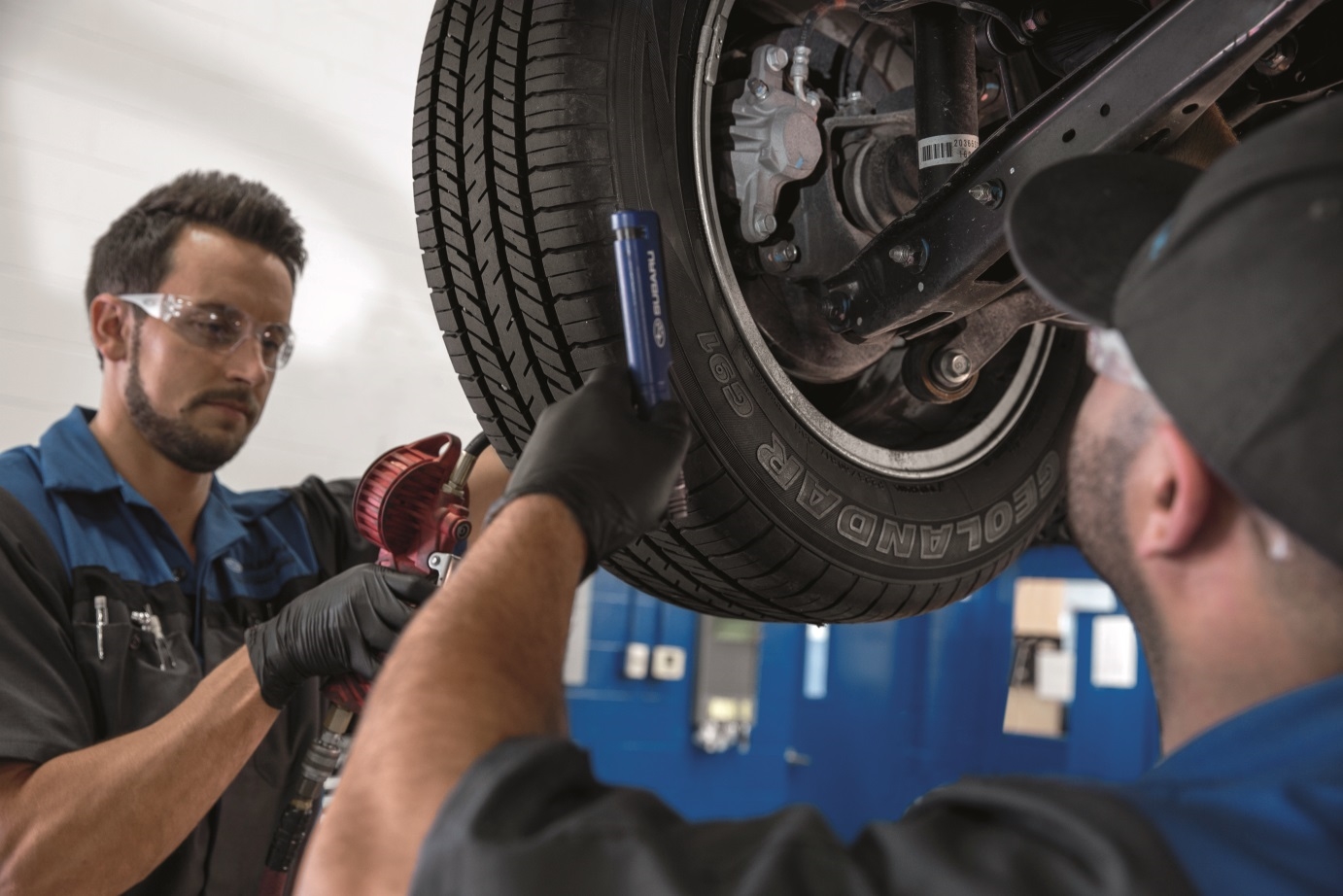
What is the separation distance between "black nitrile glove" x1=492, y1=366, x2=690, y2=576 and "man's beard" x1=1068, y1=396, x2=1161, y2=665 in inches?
10.6

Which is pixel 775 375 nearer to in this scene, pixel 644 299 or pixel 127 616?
pixel 644 299

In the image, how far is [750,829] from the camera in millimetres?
576

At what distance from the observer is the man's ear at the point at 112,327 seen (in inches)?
67.1

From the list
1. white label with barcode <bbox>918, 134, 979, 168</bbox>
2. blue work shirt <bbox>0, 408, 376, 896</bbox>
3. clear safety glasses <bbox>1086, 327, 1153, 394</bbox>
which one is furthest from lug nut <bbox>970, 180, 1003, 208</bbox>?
blue work shirt <bbox>0, 408, 376, 896</bbox>

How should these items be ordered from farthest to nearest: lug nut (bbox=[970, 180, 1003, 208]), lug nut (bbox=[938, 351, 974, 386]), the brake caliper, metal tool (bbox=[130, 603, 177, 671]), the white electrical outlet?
the white electrical outlet → metal tool (bbox=[130, 603, 177, 671]) → lug nut (bbox=[938, 351, 974, 386]) → the brake caliper → lug nut (bbox=[970, 180, 1003, 208])

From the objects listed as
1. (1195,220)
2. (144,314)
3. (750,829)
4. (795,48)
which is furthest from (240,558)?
(1195,220)

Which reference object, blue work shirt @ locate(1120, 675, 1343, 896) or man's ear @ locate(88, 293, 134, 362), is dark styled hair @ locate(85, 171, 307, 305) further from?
blue work shirt @ locate(1120, 675, 1343, 896)

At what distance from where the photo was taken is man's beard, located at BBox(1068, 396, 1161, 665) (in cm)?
62

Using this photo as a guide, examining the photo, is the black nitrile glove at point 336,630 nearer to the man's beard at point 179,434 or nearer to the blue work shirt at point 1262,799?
the man's beard at point 179,434

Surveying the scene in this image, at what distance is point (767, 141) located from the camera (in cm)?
106

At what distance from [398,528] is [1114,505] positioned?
0.73 meters

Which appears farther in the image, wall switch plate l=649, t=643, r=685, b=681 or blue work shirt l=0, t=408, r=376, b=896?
wall switch plate l=649, t=643, r=685, b=681

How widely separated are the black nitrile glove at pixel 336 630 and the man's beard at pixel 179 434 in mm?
448

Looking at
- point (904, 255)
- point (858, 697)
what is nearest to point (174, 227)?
point (904, 255)
